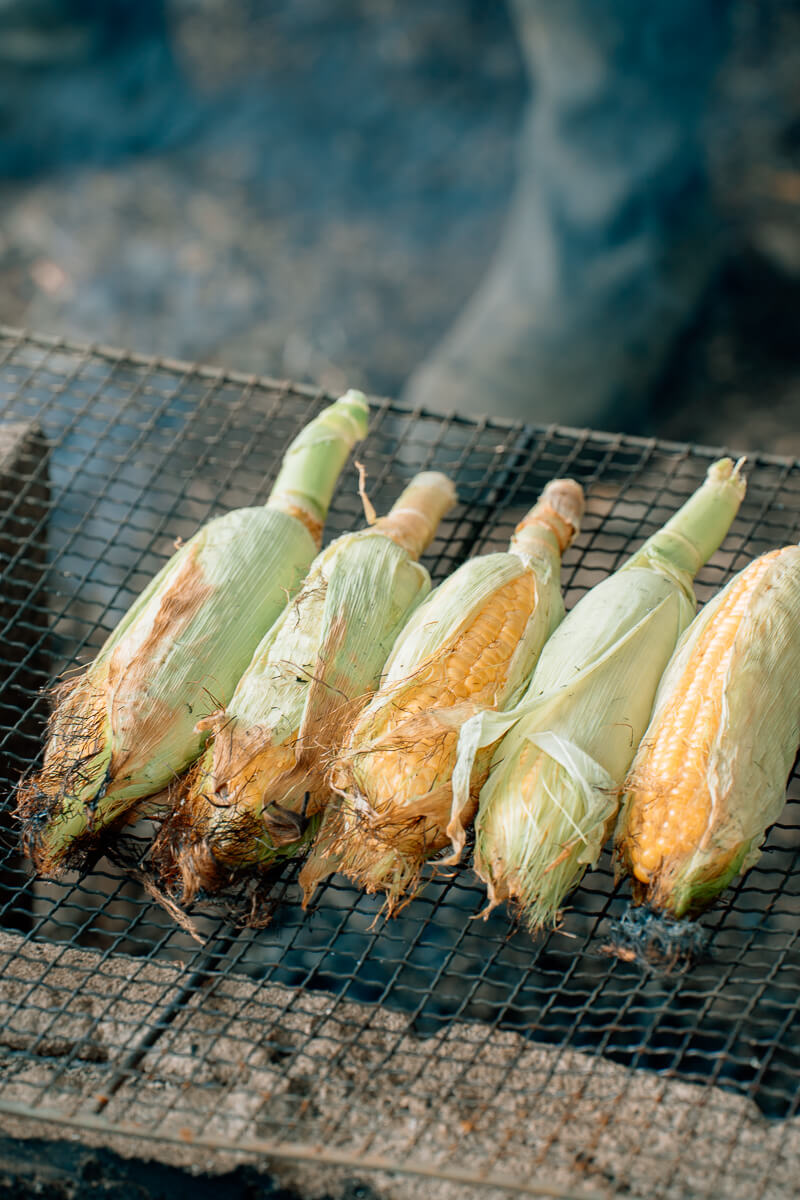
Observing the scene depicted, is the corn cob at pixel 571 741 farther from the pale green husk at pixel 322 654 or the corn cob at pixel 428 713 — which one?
the pale green husk at pixel 322 654

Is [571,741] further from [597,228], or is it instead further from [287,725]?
[597,228]

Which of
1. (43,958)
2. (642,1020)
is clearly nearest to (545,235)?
(642,1020)

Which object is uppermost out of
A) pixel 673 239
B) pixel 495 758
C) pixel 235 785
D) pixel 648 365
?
pixel 235 785

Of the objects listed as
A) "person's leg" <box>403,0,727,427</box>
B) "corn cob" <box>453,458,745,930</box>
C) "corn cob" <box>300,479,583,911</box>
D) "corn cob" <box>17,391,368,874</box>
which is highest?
"corn cob" <box>17,391,368,874</box>

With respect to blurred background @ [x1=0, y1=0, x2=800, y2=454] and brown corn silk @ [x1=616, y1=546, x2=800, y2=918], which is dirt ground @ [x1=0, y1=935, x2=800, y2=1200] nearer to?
brown corn silk @ [x1=616, y1=546, x2=800, y2=918]

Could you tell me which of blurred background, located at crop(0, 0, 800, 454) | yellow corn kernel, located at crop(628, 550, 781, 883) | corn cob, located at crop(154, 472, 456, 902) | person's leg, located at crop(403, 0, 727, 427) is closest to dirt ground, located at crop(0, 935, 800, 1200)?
corn cob, located at crop(154, 472, 456, 902)

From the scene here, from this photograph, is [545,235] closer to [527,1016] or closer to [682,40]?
[682,40]
